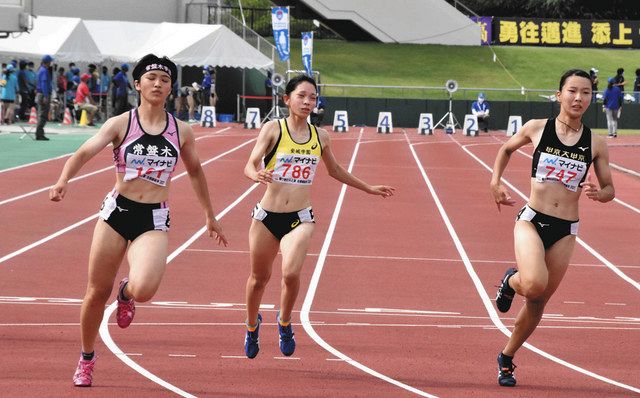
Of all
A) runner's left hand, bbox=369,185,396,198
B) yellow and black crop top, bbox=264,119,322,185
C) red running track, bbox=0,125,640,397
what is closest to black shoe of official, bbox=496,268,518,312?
red running track, bbox=0,125,640,397

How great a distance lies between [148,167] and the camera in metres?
8.48

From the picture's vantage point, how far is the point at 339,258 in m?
16.3

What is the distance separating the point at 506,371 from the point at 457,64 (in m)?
58.8

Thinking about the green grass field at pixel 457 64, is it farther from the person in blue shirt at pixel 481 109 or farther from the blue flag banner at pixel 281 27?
the blue flag banner at pixel 281 27

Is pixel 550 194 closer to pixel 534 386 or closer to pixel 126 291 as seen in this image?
pixel 534 386

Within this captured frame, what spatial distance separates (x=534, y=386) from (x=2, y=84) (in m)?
32.1

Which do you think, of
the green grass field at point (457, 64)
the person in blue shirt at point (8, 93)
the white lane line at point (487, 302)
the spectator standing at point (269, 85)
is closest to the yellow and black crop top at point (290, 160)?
the white lane line at point (487, 302)

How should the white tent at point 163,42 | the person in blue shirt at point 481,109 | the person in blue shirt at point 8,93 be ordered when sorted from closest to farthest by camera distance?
the person in blue shirt at point 8,93 < the white tent at point 163,42 < the person in blue shirt at point 481,109

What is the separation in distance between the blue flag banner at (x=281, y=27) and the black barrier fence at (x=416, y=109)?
4.13 meters

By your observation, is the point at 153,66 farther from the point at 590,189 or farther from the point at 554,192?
the point at 590,189

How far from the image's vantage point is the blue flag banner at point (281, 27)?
4903cm

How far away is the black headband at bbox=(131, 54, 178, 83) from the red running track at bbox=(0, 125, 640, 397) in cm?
196

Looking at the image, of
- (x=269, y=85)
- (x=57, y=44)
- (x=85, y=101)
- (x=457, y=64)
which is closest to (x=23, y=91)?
(x=57, y=44)

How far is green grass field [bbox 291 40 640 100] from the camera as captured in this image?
208 ft
